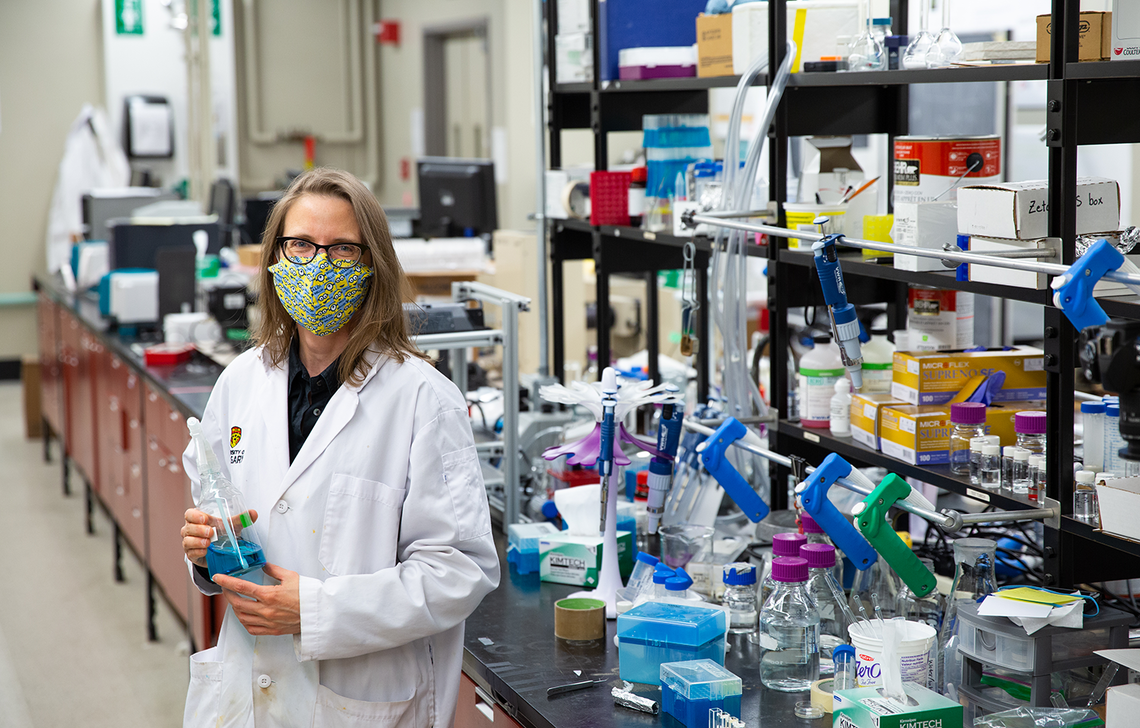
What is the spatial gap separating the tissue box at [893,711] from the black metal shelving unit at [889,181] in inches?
12.9

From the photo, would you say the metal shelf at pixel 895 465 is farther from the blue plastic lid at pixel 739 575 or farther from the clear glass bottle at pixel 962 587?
the blue plastic lid at pixel 739 575

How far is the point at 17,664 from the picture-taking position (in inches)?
142

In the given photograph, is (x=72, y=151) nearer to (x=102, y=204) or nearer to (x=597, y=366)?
(x=102, y=204)

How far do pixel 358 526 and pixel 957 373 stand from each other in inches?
40.6

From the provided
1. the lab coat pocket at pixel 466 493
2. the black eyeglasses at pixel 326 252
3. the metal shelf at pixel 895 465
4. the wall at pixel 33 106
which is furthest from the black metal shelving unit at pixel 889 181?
the wall at pixel 33 106

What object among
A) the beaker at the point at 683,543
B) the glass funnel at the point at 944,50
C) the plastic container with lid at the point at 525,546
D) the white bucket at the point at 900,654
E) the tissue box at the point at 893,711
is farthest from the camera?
the plastic container with lid at the point at 525,546

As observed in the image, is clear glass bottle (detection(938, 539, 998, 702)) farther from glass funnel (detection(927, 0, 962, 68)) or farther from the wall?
the wall

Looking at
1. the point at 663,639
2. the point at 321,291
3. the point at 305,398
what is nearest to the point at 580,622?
the point at 663,639

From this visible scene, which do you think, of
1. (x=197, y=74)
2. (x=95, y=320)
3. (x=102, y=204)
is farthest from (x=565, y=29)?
(x=197, y=74)

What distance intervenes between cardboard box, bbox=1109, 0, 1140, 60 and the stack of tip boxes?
948mm

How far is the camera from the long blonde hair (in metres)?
1.58

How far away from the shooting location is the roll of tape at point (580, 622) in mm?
1817

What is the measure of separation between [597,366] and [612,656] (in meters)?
1.28

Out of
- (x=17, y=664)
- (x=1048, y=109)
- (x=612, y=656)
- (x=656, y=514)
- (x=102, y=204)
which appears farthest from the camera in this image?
(x=102, y=204)
